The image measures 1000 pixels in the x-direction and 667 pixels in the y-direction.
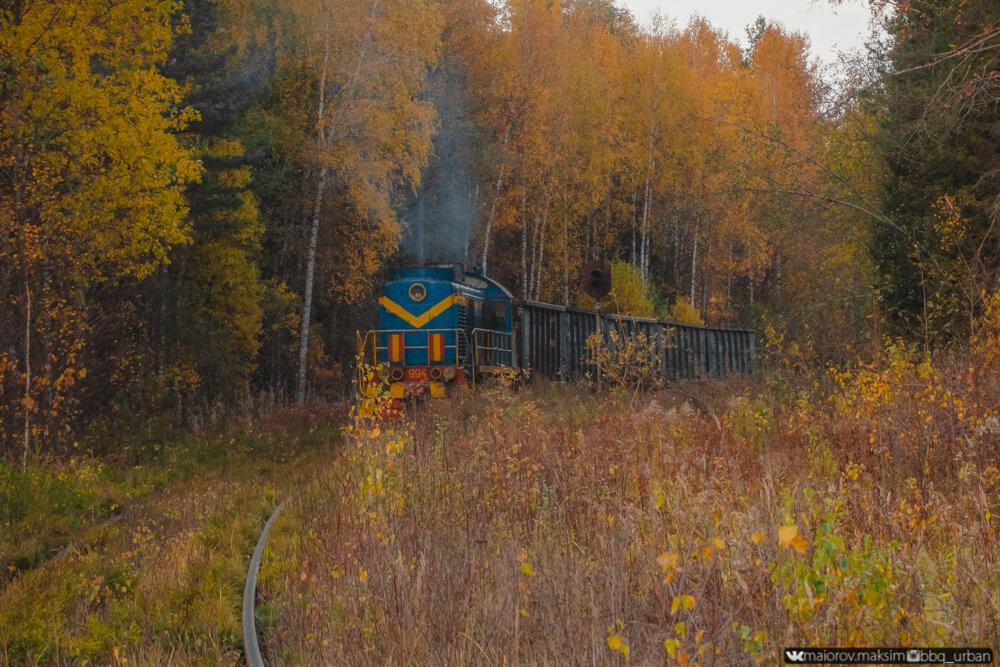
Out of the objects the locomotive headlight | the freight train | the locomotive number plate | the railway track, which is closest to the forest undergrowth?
the railway track

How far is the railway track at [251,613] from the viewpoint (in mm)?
4982

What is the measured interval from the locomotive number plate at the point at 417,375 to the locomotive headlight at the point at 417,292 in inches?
56.7

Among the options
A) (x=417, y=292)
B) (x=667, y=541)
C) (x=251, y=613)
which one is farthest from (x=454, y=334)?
(x=667, y=541)

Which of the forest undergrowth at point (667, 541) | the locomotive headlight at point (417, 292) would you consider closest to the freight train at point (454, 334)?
the locomotive headlight at point (417, 292)

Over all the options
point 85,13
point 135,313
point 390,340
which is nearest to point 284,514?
point 85,13

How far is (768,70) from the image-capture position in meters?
47.6

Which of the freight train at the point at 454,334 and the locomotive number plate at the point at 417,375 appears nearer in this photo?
the freight train at the point at 454,334

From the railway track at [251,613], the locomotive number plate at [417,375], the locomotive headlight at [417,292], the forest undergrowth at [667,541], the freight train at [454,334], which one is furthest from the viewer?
the locomotive headlight at [417,292]

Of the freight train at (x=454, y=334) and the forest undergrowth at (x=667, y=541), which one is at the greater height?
the freight train at (x=454, y=334)

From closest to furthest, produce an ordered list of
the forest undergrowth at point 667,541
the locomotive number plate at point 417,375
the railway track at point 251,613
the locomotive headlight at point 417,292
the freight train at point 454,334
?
the forest undergrowth at point 667,541 → the railway track at point 251,613 → the freight train at point 454,334 → the locomotive number plate at point 417,375 → the locomotive headlight at point 417,292

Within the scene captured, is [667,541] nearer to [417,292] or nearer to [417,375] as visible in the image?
[417,375]

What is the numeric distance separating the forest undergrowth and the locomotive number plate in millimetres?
8071

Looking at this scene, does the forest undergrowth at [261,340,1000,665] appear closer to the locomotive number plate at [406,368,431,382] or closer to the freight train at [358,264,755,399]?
the freight train at [358,264,755,399]

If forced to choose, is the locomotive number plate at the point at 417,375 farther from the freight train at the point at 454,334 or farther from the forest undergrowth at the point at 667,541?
the forest undergrowth at the point at 667,541
